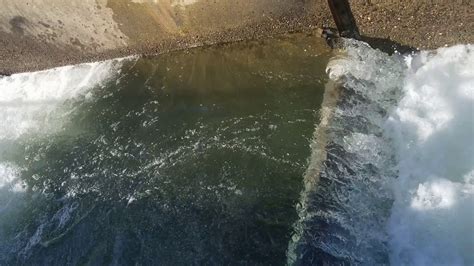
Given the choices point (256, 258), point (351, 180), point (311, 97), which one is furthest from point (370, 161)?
point (256, 258)

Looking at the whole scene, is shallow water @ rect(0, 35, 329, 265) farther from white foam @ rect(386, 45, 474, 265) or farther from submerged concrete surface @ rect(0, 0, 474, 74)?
white foam @ rect(386, 45, 474, 265)

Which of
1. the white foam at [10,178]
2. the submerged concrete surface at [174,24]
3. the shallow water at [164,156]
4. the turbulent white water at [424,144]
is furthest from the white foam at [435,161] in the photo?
the white foam at [10,178]

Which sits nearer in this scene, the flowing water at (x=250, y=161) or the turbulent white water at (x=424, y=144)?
the turbulent white water at (x=424, y=144)

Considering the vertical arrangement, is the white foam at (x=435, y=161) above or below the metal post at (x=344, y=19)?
below

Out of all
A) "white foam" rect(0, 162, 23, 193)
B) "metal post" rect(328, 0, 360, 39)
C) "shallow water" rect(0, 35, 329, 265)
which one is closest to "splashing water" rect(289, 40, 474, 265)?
"metal post" rect(328, 0, 360, 39)

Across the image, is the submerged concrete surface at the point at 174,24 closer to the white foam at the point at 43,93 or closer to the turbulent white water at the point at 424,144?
the white foam at the point at 43,93
